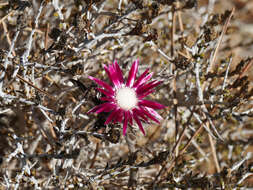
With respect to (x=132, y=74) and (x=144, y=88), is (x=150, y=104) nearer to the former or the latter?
(x=144, y=88)

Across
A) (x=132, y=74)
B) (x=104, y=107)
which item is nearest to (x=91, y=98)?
(x=104, y=107)

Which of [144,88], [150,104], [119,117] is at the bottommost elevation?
[119,117]

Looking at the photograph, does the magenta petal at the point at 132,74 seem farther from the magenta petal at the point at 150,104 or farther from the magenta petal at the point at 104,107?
the magenta petal at the point at 104,107

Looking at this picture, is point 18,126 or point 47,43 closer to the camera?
point 47,43

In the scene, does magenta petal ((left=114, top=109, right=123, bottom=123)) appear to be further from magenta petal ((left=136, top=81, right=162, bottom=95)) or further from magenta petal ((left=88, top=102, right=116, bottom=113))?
magenta petal ((left=136, top=81, right=162, bottom=95))

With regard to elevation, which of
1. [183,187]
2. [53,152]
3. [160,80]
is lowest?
[183,187]

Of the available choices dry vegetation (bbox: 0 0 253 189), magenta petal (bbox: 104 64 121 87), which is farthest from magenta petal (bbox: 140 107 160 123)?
magenta petal (bbox: 104 64 121 87)

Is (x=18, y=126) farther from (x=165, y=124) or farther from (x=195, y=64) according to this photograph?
(x=195, y=64)

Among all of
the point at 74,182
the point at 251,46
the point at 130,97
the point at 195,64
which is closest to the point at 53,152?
the point at 74,182
